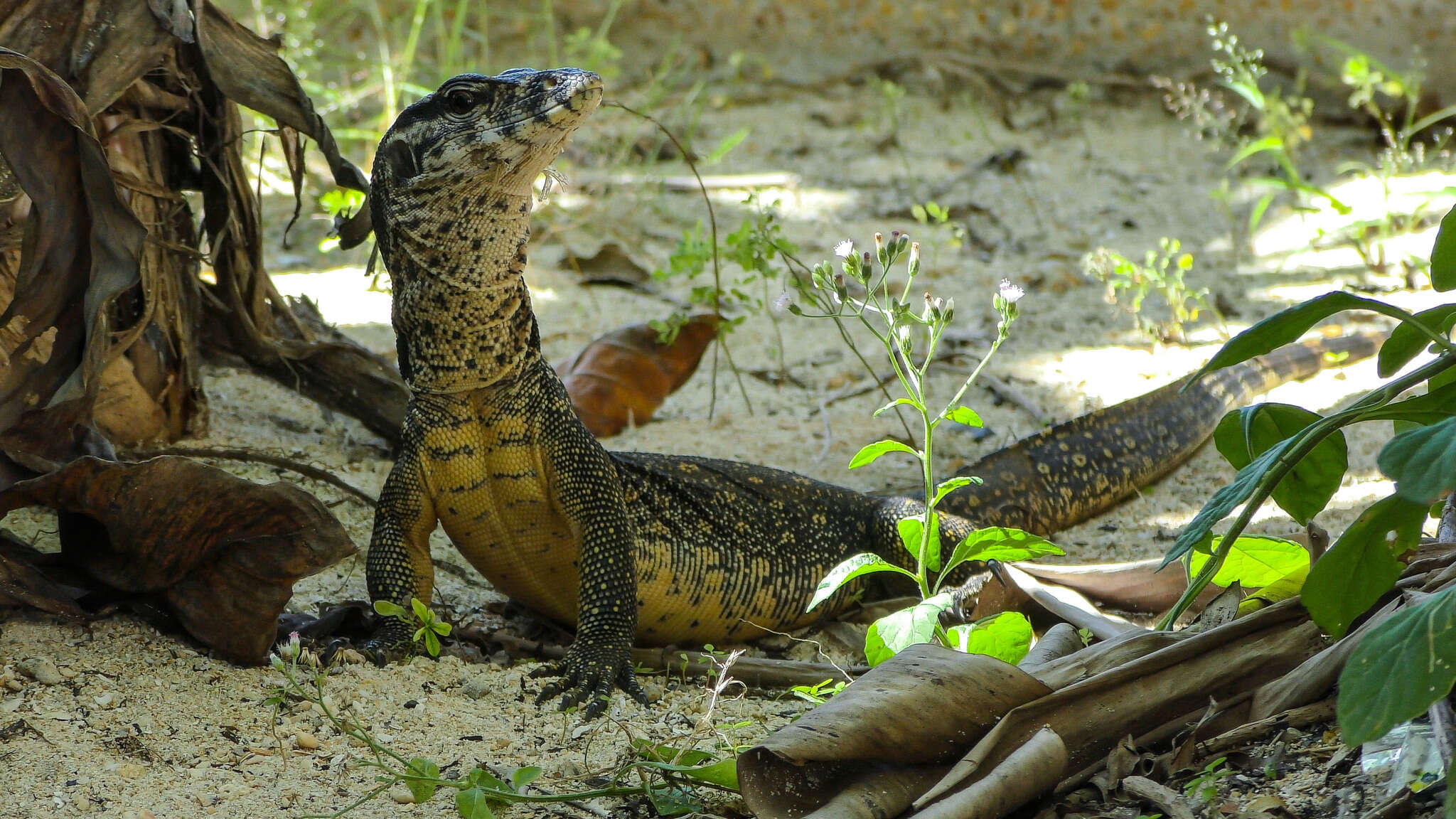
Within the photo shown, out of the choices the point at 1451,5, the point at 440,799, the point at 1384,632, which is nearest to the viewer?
the point at 1384,632

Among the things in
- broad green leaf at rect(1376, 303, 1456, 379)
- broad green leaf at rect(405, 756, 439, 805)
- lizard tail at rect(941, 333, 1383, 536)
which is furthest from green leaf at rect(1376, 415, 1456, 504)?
lizard tail at rect(941, 333, 1383, 536)

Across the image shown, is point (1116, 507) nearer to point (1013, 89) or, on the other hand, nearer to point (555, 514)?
point (555, 514)

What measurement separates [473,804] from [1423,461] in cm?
169

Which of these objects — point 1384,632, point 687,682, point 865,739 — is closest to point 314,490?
point 687,682

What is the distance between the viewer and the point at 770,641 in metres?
4.38

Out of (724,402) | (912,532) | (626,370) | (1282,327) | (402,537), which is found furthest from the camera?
(724,402)

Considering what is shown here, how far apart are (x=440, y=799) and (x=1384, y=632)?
1800 millimetres

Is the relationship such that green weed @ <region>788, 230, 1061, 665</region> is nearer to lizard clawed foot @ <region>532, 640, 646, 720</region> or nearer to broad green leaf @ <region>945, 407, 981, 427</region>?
broad green leaf @ <region>945, 407, 981, 427</region>

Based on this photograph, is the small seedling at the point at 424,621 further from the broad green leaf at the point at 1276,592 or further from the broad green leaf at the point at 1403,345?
the broad green leaf at the point at 1403,345

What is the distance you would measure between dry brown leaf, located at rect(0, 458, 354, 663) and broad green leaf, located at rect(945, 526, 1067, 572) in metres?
1.45

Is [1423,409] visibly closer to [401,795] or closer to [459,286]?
[401,795]

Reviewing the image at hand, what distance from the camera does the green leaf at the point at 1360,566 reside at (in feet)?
6.70

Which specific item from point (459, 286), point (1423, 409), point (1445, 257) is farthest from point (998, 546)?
point (459, 286)

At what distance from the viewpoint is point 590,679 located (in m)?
3.46
